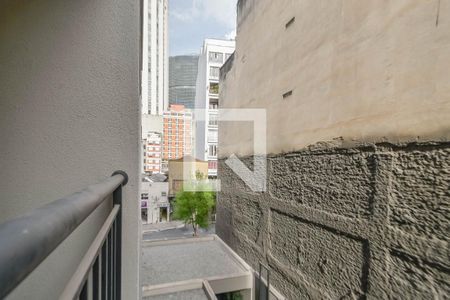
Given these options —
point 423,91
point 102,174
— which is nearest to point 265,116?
point 423,91

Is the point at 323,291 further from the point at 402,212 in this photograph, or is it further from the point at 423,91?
the point at 423,91

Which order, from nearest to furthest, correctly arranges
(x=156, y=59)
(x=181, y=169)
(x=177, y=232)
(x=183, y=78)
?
(x=177, y=232), (x=181, y=169), (x=156, y=59), (x=183, y=78)

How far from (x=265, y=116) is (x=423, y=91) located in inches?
116

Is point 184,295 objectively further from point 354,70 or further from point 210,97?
point 210,97

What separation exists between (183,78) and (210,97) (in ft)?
107

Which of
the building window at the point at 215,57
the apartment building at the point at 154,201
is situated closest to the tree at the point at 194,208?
the apartment building at the point at 154,201

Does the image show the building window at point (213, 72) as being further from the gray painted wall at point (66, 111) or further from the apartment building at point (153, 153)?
the gray painted wall at point (66, 111)

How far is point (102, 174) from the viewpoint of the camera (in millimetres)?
959

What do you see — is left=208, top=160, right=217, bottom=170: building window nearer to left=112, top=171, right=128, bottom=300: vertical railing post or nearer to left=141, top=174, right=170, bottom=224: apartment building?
left=141, top=174, right=170, bottom=224: apartment building

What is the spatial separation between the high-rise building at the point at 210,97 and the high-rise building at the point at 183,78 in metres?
28.5

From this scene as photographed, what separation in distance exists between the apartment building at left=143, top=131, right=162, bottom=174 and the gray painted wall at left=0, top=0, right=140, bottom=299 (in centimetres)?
3158

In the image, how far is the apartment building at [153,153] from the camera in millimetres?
31734

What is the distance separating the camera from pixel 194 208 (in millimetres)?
12242

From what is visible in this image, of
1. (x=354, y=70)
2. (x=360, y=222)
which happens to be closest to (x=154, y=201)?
(x=360, y=222)
